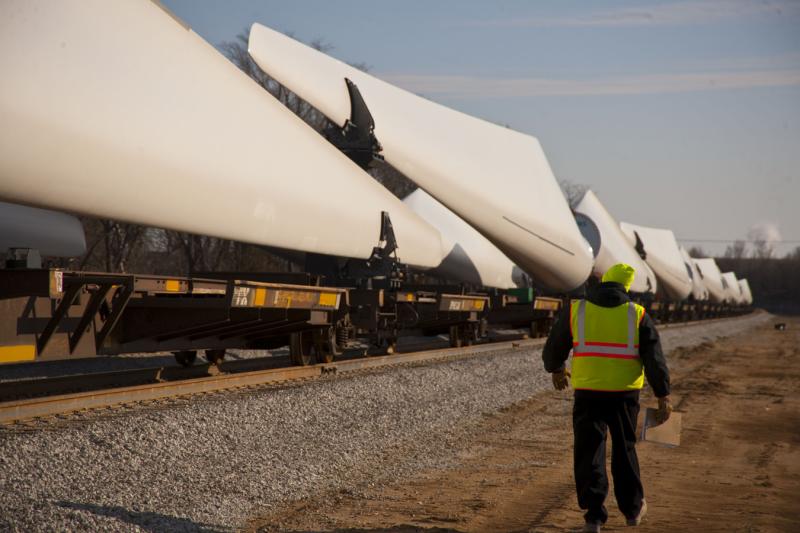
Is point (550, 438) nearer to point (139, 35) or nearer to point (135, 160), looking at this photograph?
point (135, 160)

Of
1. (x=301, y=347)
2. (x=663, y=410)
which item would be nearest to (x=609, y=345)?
(x=663, y=410)

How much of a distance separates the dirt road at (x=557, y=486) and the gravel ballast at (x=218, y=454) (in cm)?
41

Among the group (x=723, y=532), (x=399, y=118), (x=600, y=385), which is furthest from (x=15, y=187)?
(x=399, y=118)

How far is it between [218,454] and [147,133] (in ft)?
13.8

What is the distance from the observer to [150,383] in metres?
14.1

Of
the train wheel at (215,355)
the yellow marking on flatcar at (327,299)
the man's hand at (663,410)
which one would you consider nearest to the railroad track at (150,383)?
the train wheel at (215,355)

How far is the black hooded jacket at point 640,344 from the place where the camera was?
261 inches

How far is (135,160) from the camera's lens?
11664 mm

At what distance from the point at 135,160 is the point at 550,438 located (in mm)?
5689

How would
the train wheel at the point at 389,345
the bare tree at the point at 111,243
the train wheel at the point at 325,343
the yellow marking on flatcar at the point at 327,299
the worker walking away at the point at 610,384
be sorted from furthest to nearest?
the bare tree at the point at 111,243, the train wheel at the point at 389,345, the train wheel at the point at 325,343, the yellow marking on flatcar at the point at 327,299, the worker walking away at the point at 610,384

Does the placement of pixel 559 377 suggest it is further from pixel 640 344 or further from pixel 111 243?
pixel 111 243

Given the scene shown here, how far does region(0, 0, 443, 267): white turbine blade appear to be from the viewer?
1020cm

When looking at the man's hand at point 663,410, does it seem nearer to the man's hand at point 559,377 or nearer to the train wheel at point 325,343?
the man's hand at point 559,377

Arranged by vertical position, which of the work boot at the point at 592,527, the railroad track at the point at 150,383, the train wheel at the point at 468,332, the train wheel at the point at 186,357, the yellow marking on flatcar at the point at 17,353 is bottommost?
the work boot at the point at 592,527
